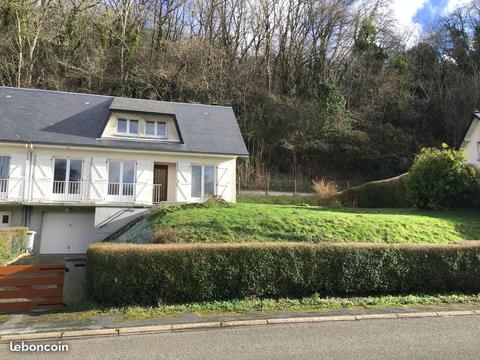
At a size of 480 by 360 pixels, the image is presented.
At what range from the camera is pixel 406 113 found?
133 ft

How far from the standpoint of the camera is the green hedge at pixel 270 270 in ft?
28.5

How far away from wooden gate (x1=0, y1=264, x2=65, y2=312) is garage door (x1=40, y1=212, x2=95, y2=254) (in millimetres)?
12170

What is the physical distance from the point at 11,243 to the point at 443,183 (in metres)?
18.2

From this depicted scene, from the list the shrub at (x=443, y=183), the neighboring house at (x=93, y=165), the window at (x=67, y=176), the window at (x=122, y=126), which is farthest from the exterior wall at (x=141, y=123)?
the shrub at (x=443, y=183)

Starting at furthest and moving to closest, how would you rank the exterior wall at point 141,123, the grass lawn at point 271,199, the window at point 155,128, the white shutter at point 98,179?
1. the grass lawn at point 271,199
2. the window at point 155,128
3. the exterior wall at point 141,123
4. the white shutter at point 98,179

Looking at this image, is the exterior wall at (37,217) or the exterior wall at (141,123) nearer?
the exterior wall at (37,217)

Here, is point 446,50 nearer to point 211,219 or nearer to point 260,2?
point 260,2

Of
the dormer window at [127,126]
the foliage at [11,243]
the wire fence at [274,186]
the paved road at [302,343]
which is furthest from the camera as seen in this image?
the wire fence at [274,186]

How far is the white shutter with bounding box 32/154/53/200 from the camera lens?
2031 centimetres

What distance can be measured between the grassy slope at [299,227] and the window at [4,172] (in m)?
9.49

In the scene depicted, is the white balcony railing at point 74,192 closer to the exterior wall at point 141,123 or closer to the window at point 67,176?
the window at point 67,176

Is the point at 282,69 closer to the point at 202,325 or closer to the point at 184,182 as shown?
the point at 184,182

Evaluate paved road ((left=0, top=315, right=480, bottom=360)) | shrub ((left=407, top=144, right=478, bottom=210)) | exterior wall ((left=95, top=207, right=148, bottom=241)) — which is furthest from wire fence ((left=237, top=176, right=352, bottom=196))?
paved road ((left=0, top=315, right=480, bottom=360))

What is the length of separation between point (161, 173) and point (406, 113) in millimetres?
28099
